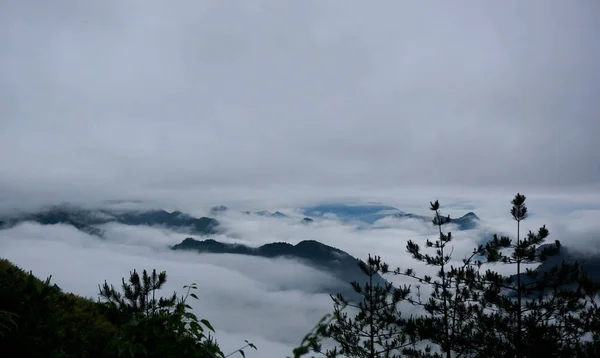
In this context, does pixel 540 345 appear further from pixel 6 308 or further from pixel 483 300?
pixel 6 308

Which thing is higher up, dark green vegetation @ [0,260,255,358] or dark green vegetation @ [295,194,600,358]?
dark green vegetation @ [0,260,255,358]

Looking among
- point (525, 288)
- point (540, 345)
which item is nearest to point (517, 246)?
point (525, 288)

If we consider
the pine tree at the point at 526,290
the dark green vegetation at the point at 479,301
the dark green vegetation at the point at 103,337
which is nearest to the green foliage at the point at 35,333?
the dark green vegetation at the point at 103,337

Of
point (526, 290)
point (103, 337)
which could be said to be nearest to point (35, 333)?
point (103, 337)

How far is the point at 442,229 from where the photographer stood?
16.6 metres

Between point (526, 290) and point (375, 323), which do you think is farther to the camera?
point (375, 323)

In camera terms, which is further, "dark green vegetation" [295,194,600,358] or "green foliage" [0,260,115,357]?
"dark green vegetation" [295,194,600,358]

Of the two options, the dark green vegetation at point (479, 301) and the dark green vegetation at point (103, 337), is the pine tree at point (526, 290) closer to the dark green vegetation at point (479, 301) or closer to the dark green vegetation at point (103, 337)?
the dark green vegetation at point (479, 301)

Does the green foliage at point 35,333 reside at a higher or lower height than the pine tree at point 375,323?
higher

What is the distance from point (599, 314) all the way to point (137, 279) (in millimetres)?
15645

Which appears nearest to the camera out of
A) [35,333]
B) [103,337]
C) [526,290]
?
[35,333]

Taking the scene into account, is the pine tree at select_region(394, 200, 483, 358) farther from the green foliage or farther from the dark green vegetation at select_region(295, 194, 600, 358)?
the green foliage

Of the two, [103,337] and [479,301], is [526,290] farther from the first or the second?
[103,337]

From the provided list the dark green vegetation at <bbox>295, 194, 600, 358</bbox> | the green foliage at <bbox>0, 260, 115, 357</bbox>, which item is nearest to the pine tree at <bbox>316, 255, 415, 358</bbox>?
the dark green vegetation at <bbox>295, 194, 600, 358</bbox>
